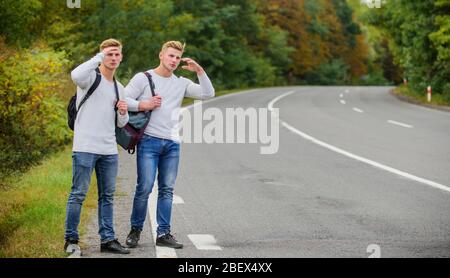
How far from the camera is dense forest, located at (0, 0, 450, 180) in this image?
1583 cm

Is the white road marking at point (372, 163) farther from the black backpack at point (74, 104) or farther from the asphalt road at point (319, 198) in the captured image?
the black backpack at point (74, 104)

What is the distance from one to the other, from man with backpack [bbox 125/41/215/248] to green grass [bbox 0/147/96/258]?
85 cm

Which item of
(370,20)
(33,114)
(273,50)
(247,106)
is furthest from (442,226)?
(273,50)

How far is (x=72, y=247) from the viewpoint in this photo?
678 cm

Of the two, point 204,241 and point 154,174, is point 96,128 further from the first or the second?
point 204,241

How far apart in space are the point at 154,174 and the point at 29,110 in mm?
9433

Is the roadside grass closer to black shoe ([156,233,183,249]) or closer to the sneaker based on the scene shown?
the sneaker

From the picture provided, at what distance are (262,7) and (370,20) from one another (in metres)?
38.1

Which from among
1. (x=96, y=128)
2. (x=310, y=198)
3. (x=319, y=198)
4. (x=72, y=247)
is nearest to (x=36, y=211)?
(x=72, y=247)

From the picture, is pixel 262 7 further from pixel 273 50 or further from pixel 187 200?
pixel 187 200

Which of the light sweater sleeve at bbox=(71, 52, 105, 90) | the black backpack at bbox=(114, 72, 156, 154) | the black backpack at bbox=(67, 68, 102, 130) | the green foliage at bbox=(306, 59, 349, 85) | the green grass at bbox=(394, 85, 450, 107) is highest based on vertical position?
the light sweater sleeve at bbox=(71, 52, 105, 90)

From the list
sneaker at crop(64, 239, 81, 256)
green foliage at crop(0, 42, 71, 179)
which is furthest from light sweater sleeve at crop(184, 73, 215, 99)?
green foliage at crop(0, 42, 71, 179)

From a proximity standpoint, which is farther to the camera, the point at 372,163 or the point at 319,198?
the point at 372,163

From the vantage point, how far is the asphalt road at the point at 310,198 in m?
7.24
